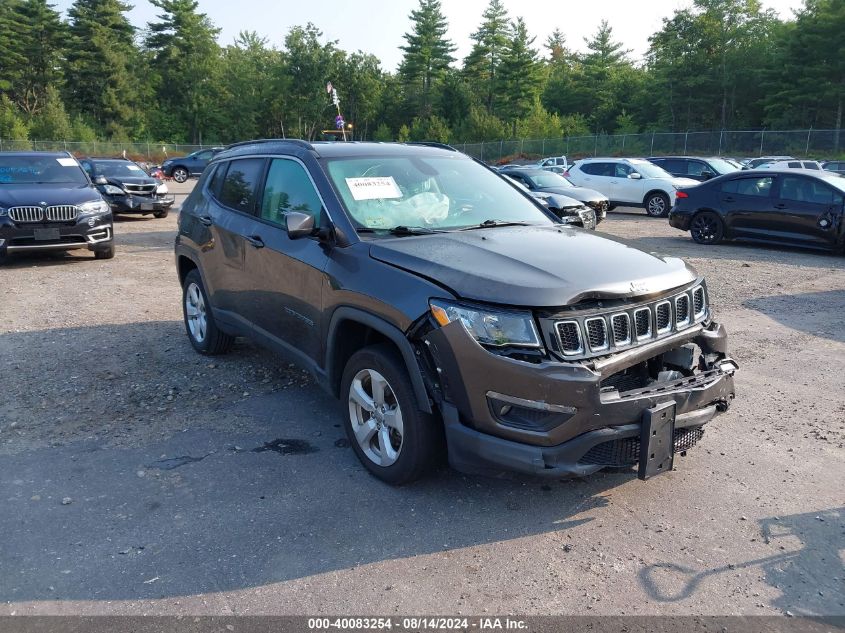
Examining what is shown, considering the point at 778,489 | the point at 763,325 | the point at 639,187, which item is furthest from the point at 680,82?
the point at 778,489

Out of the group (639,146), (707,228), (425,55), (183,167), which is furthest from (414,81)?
(707,228)

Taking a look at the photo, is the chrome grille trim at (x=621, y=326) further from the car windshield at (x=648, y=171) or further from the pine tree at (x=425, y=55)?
the pine tree at (x=425, y=55)

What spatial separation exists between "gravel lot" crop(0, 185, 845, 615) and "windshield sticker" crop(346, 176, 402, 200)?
162 cm

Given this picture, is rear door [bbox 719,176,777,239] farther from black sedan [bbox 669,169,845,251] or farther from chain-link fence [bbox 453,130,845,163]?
chain-link fence [bbox 453,130,845,163]

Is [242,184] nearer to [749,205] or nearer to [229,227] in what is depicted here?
[229,227]

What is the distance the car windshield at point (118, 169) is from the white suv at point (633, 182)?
1290 cm

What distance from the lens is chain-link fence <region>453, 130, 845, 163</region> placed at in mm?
37531

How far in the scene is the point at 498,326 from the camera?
10.8 ft

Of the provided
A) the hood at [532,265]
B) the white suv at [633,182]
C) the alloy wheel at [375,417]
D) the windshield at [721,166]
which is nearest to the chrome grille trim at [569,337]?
the hood at [532,265]

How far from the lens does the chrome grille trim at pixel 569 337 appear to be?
128 inches

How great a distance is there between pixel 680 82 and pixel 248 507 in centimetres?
5963

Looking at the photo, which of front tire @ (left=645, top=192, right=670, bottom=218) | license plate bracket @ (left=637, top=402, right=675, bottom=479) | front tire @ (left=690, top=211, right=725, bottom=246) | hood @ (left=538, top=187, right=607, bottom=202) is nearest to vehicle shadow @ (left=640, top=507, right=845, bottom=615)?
license plate bracket @ (left=637, top=402, right=675, bottom=479)

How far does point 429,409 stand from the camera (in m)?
3.49

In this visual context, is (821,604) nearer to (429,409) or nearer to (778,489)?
(778,489)
